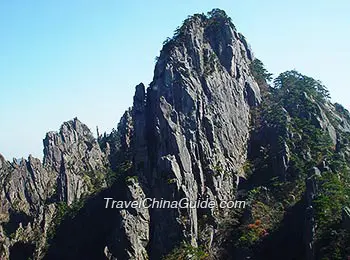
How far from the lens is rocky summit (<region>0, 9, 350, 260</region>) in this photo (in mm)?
46688

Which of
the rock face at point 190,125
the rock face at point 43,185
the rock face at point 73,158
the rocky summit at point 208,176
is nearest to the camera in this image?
the rocky summit at point 208,176

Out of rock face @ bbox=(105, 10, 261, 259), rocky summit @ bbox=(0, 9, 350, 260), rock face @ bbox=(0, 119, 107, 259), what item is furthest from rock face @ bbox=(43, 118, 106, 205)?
rock face @ bbox=(105, 10, 261, 259)

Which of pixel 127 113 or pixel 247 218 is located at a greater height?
pixel 127 113

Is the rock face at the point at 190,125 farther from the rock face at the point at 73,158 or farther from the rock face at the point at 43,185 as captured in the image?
the rock face at the point at 43,185

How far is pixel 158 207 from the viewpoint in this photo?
51.7 meters

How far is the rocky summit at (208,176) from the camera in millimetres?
46688

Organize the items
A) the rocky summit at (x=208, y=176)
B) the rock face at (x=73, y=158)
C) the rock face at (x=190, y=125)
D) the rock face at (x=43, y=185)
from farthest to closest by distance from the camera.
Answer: the rock face at (x=73, y=158), the rock face at (x=43, y=185), the rock face at (x=190, y=125), the rocky summit at (x=208, y=176)

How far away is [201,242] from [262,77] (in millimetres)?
37299

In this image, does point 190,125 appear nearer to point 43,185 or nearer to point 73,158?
point 73,158

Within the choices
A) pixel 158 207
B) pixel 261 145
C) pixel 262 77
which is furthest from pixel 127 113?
pixel 158 207

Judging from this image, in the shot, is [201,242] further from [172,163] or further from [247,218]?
[172,163]

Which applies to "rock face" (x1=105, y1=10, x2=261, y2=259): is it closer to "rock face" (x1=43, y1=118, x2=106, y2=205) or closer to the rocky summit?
the rocky summit

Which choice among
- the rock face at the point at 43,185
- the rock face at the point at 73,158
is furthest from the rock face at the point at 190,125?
the rock face at the point at 43,185

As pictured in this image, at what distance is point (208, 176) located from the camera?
179ft
